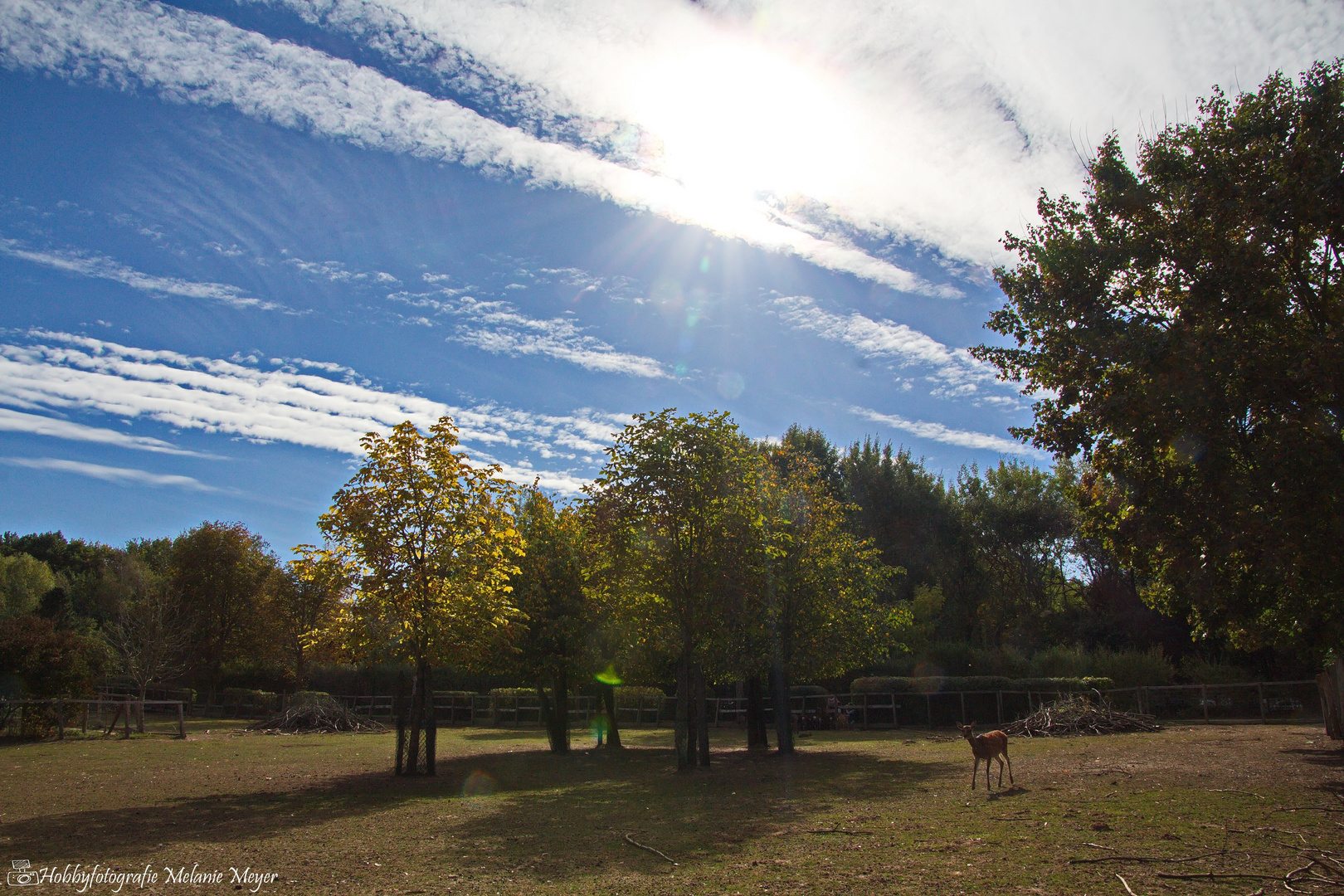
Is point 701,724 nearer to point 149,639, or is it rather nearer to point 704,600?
point 704,600

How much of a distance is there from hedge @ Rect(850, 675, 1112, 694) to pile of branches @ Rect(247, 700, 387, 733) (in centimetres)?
2307

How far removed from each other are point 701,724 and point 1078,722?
48.3 ft

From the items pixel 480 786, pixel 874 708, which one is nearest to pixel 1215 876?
pixel 480 786

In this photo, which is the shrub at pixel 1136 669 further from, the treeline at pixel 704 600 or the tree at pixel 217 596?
the tree at pixel 217 596

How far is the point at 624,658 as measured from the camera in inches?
891

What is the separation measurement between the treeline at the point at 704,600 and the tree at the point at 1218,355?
2.89 meters

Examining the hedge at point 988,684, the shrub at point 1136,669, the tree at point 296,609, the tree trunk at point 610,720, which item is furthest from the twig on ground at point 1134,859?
the tree at point 296,609

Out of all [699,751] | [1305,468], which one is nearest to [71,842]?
[699,751]

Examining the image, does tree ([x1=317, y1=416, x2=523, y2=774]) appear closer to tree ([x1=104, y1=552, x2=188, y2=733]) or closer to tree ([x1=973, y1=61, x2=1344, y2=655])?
tree ([x1=973, y1=61, x2=1344, y2=655])

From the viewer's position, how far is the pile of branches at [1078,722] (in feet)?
82.3

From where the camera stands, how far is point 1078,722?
2530 cm

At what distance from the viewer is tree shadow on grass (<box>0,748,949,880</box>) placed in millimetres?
8555

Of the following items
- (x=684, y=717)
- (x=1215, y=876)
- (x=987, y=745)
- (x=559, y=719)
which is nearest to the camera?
(x=1215, y=876)

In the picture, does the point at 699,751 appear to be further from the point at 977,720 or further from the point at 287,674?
the point at 287,674
